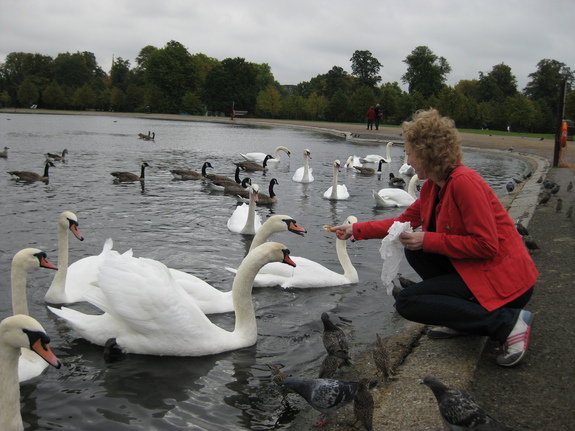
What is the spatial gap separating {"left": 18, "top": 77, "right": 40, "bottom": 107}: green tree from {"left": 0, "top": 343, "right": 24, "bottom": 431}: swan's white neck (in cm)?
10951

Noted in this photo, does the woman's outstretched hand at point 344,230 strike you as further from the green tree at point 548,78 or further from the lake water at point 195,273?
the green tree at point 548,78

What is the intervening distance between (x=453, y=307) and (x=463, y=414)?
1.11m

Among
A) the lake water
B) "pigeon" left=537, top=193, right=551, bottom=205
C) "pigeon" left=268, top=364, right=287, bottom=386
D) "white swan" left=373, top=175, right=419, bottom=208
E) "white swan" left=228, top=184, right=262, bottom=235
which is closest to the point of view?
the lake water

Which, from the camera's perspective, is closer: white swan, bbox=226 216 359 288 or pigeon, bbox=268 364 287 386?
pigeon, bbox=268 364 287 386

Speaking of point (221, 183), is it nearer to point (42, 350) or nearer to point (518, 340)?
point (42, 350)

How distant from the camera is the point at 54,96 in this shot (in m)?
101

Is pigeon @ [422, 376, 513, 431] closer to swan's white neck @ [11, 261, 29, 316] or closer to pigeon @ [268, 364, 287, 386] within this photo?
pigeon @ [268, 364, 287, 386]

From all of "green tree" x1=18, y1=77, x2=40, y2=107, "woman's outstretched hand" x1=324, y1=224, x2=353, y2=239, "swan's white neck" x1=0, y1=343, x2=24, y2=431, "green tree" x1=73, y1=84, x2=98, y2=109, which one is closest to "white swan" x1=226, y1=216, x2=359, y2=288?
"woman's outstretched hand" x1=324, y1=224, x2=353, y2=239

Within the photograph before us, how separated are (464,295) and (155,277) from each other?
2492 millimetres

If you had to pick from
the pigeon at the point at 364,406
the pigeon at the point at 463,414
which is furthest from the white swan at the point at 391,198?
the pigeon at the point at 463,414

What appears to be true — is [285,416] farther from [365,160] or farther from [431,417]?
[365,160]

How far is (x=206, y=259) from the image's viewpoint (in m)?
8.40

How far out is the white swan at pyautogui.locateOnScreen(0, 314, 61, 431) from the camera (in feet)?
11.4

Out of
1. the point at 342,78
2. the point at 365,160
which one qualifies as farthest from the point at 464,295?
the point at 342,78
